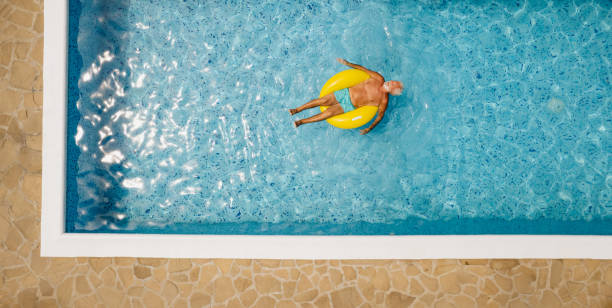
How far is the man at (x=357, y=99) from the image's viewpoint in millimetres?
2678

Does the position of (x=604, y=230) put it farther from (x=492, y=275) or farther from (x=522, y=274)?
(x=492, y=275)

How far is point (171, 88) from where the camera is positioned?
2.90 metres

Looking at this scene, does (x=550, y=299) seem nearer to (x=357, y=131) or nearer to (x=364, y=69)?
(x=357, y=131)

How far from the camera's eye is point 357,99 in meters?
2.69

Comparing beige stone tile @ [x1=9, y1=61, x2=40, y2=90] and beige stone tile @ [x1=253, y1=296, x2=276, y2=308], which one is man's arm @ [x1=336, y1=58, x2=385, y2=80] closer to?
beige stone tile @ [x1=253, y1=296, x2=276, y2=308]

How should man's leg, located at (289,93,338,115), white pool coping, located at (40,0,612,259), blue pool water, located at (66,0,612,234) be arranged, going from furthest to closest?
blue pool water, located at (66,0,612,234)
man's leg, located at (289,93,338,115)
white pool coping, located at (40,0,612,259)

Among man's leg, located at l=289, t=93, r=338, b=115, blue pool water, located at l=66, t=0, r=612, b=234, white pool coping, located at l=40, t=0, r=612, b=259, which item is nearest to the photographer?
white pool coping, located at l=40, t=0, r=612, b=259

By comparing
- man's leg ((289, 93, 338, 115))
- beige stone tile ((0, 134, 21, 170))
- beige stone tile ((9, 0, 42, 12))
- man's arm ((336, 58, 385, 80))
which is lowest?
beige stone tile ((0, 134, 21, 170))

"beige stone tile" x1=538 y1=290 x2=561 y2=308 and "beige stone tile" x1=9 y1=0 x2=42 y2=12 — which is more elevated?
"beige stone tile" x1=9 y1=0 x2=42 y2=12

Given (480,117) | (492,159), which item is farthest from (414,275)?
(480,117)

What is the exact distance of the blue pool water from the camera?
2902 millimetres

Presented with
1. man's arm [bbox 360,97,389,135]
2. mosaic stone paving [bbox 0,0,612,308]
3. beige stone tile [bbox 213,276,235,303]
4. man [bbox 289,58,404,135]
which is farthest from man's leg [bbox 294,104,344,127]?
beige stone tile [bbox 213,276,235,303]

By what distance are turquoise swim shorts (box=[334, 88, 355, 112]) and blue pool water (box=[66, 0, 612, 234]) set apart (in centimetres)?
26

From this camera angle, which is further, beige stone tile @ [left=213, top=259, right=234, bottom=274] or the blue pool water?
the blue pool water
